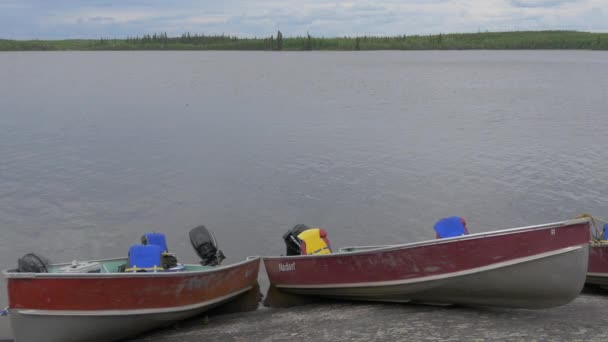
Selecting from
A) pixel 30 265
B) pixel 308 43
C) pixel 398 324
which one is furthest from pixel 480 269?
pixel 308 43

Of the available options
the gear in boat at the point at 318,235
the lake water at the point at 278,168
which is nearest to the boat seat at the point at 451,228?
the gear in boat at the point at 318,235

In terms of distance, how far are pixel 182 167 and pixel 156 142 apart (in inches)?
238

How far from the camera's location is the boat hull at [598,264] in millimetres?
12281

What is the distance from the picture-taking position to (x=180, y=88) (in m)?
58.3

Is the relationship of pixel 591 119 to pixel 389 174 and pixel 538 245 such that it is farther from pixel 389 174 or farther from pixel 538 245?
pixel 538 245

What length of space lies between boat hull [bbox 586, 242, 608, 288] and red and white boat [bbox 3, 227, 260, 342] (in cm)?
653

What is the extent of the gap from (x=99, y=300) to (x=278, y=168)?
15117mm

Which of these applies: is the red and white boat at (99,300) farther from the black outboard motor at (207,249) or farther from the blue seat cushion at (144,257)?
the black outboard motor at (207,249)

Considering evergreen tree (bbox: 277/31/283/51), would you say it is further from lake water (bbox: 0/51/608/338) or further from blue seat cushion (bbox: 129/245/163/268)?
blue seat cushion (bbox: 129/245/163/268)

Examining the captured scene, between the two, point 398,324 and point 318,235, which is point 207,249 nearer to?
point 318,235

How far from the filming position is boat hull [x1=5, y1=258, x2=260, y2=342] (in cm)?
933

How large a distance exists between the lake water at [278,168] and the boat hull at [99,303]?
189 cm

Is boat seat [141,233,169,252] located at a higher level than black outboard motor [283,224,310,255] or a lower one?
higher

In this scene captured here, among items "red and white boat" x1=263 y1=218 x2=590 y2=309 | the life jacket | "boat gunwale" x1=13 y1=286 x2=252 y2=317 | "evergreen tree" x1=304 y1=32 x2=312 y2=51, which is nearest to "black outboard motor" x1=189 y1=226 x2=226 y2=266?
"boat gunwale" x1=13 y1=286 x2=252 y2=317
